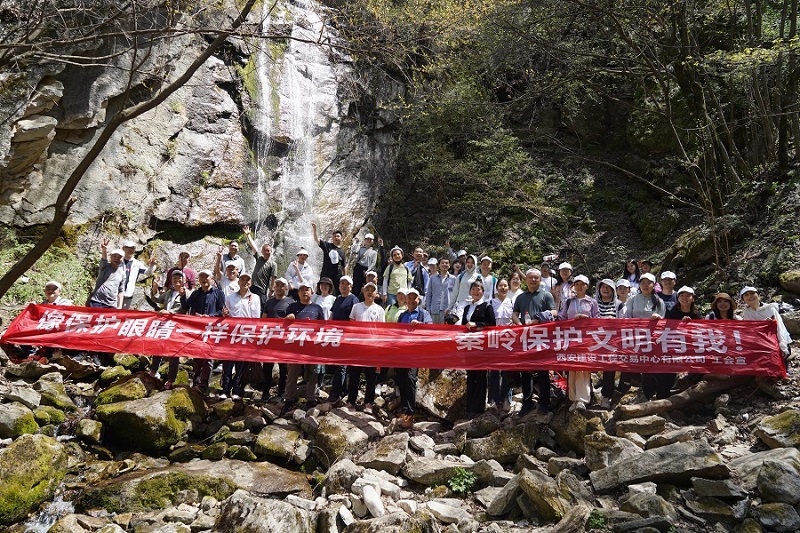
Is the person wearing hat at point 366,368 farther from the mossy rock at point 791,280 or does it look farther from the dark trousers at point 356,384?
the mossy rock at point 791,280

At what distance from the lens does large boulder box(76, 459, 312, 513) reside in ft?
18.7

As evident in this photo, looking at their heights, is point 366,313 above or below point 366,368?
above

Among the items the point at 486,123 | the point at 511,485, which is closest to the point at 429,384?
the point at 511,485

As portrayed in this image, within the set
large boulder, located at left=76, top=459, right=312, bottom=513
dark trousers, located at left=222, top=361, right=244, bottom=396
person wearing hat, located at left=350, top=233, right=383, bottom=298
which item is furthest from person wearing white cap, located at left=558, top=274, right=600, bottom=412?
dark trousers, located at left=222, top=361, right=244, bottom=396

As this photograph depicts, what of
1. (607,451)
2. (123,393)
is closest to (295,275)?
(123,393)

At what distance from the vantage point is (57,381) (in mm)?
7844

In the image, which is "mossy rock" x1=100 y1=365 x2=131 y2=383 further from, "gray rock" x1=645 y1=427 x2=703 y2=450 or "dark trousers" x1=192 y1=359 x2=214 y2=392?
"gray rock" x1=645 y1=427 x2=703 y2=450

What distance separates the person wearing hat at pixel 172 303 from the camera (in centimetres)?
784

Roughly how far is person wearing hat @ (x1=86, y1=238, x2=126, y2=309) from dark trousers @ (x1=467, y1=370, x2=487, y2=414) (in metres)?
5.74

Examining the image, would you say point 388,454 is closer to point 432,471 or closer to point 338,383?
point 432,471

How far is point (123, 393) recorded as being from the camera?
7.45m

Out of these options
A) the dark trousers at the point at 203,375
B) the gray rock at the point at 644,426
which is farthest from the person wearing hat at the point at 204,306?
the gray rock at the point at 644,426

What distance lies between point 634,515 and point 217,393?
5.73 m

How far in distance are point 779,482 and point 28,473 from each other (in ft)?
23.6
